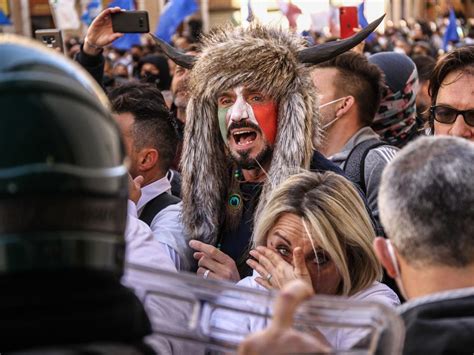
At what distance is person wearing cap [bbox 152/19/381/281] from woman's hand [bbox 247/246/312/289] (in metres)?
0.51

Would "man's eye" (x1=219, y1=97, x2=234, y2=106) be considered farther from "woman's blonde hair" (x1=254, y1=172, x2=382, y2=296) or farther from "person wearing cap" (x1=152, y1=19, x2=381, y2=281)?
"woman's blonde hair" (x1=254, y1=172, x2=382, y2=296)

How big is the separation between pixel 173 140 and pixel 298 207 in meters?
1.40

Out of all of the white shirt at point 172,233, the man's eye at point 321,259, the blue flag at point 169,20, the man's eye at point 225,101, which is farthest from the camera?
the blue flag at point 169,20

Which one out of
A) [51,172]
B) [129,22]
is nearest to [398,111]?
[129,22]

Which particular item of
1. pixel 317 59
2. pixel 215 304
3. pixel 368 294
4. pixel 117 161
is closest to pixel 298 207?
pixel 368 294

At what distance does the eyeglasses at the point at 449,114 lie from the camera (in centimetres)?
352

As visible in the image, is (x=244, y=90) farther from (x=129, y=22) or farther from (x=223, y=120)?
(x=129, y=22)

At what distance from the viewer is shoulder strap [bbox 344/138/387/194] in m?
3.94

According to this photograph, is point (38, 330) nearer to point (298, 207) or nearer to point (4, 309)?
point (4, 309)

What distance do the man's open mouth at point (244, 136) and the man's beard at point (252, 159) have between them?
0.15ft

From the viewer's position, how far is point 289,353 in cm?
124

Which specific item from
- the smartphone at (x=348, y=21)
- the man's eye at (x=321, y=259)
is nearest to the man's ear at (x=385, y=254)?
the man's eye at (x=321, y=259)

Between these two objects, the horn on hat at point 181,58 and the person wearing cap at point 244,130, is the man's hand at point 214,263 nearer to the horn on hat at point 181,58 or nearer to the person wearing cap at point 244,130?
the person wearing cap at point 244,130

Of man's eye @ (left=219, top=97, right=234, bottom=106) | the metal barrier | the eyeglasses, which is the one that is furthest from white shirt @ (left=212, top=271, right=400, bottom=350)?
the eyeglasses
